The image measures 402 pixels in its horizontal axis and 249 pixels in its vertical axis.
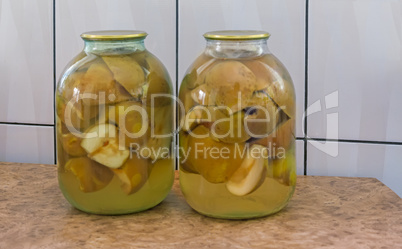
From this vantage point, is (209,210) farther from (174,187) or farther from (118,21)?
(118,21)

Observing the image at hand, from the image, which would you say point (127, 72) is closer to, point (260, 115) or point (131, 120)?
point (131, 120)

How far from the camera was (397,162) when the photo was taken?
995 mm

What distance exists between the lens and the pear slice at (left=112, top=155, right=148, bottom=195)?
78 centimetres

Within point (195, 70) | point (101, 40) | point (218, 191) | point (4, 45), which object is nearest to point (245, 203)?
point (218, 191)

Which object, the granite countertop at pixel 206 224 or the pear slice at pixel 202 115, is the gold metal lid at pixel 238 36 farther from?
the granite countertop at pixel 206 224

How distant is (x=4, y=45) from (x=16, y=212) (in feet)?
1.33

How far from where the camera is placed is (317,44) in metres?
0.98

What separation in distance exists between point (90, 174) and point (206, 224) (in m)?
0.18

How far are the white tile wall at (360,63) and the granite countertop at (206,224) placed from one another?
0.12 meters

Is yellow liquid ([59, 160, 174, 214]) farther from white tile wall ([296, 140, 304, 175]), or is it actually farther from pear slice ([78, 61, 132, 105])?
white tile wall ([296, 140, 304, 175])

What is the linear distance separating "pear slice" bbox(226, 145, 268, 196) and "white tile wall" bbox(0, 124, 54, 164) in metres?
0.49

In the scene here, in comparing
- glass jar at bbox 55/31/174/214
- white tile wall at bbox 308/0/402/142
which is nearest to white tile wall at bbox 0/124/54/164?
glass jar at bbox 55/31/174/214

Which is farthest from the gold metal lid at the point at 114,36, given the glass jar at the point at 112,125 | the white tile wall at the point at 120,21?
the white tile wall at the point at 120,21

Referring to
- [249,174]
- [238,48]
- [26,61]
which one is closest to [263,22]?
[238,48]
